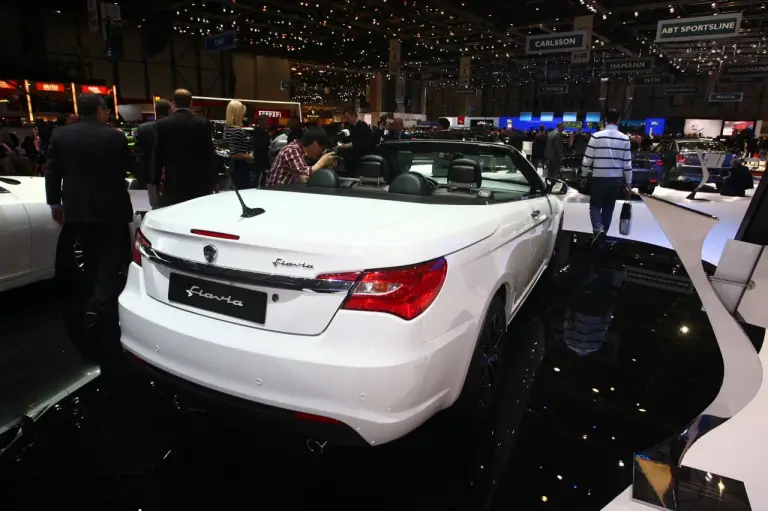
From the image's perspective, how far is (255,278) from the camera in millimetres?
1670

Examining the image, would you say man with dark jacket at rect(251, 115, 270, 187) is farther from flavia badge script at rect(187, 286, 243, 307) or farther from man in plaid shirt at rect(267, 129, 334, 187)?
flavia badge script at rect(187, 286, 243, 307)

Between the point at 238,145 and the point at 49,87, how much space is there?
12348 millimetres

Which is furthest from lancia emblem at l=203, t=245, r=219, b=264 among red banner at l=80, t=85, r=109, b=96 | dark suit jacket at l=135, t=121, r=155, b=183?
red banner at l=80, t=85, r=109, b=96

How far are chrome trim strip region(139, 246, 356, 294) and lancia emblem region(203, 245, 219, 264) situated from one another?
0.9 inches

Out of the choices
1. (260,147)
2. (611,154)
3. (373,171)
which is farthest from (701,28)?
(373,171)

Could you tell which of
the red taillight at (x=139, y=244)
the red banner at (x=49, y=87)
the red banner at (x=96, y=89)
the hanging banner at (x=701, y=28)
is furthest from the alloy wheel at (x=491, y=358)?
the red banner at (x=96, y=89)

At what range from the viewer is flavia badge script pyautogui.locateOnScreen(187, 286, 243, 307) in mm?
1715

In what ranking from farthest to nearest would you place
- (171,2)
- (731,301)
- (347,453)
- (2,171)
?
(171,2), (2,171), (347,453), (731,301)

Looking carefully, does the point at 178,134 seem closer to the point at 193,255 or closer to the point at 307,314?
the point at 193,255

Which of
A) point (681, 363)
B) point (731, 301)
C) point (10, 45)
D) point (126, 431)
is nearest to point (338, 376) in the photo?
point (126, 431)

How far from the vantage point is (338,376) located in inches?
60.5

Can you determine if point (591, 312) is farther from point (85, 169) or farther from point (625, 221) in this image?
point (85, 169)

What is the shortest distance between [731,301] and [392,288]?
143 centimetres

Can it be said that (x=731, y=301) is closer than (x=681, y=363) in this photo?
Yes
